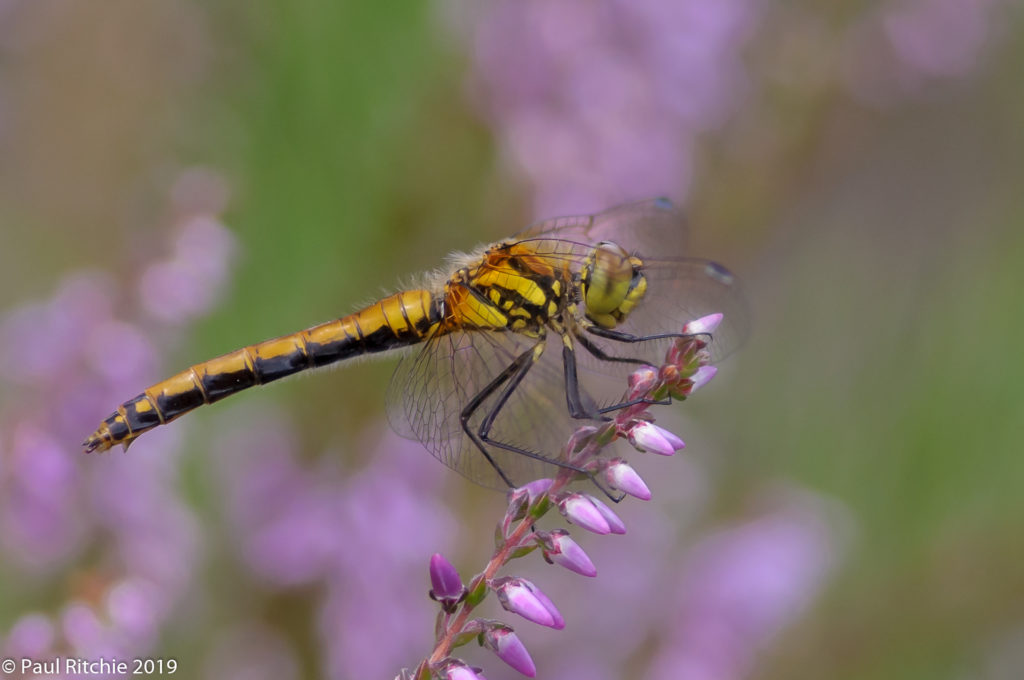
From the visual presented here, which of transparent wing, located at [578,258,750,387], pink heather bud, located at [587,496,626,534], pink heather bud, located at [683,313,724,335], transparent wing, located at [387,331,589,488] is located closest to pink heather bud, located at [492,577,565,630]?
pink heather bud, located at [587,496,626,534]

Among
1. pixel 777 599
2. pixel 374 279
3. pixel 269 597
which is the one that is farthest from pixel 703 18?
pixel 269 597

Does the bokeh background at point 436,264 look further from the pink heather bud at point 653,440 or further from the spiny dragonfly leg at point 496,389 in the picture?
the pink heather bud at point 653,440

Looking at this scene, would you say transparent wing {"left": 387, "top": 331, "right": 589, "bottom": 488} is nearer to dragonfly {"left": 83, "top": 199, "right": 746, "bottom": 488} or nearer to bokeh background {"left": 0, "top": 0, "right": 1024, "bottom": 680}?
dragonfly {"left": 83, "top": 199, "right": 746, "bottom": 488}

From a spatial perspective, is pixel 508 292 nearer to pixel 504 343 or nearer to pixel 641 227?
pixel 504 343

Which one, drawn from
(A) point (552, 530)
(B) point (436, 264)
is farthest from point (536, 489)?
(B) point (436, 264)

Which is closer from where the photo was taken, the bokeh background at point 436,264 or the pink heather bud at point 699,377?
the pink heather bud at point 699,377

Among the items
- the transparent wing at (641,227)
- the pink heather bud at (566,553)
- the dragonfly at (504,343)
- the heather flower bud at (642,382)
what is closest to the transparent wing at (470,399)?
the dragonfly at (504,343)

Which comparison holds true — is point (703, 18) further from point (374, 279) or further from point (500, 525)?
point (500, 525)
